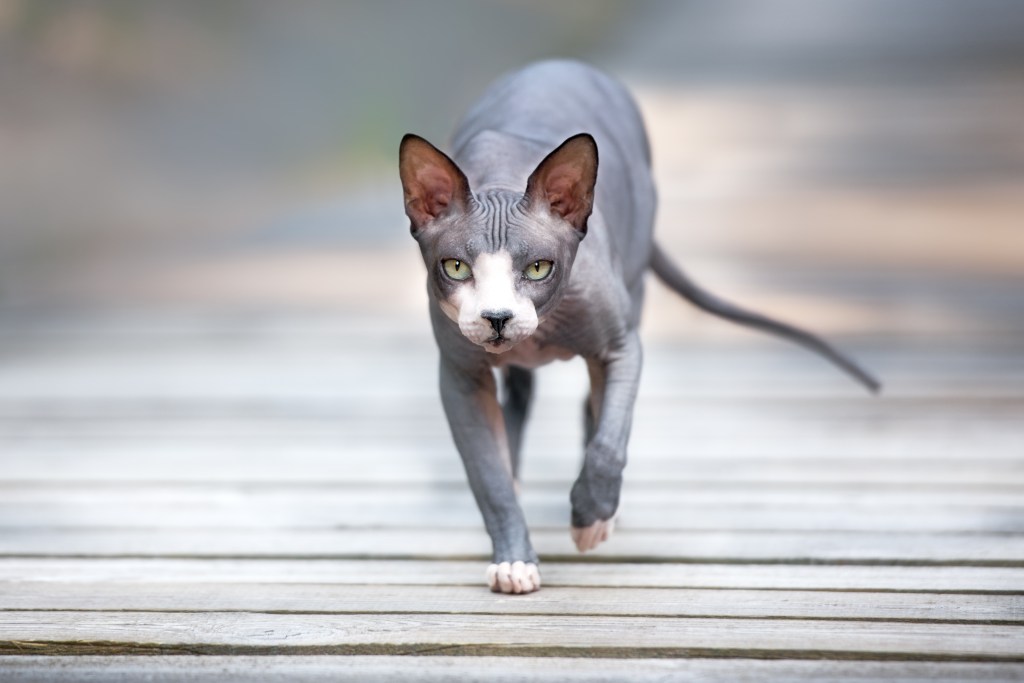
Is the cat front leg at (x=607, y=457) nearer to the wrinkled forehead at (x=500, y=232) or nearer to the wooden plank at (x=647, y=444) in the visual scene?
the wrinkled forehead at (x=500, y=232)

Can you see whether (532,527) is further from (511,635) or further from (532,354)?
(511,635)

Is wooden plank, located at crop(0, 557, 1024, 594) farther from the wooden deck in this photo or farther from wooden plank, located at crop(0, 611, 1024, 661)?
wooden plank, located at crop(0, 611, 1024, 661)

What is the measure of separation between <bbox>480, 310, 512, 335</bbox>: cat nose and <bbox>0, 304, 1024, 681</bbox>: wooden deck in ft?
1.67

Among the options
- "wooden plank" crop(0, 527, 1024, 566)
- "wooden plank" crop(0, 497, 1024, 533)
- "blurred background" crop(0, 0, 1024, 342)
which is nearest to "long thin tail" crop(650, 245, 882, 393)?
"wooden plank" crop(0, 497, 1024, 533)

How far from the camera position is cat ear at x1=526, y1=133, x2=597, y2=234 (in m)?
2.33

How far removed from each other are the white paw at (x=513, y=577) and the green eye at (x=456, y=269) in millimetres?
552

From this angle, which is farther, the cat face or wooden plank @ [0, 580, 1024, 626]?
wooden plank @ [0, 580, 1024, 626]

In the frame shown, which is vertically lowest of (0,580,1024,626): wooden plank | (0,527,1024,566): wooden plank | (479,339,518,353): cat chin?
(0,527,1024,566): wooden plank

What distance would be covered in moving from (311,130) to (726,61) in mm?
2829

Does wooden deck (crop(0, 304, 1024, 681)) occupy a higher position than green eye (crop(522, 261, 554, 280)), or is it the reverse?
green eye (crop(522, 261, 554, 280))

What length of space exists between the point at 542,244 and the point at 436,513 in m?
0.98

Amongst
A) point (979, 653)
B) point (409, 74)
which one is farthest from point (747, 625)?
point (409, 74)

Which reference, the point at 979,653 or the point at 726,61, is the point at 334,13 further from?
the point at 979,653

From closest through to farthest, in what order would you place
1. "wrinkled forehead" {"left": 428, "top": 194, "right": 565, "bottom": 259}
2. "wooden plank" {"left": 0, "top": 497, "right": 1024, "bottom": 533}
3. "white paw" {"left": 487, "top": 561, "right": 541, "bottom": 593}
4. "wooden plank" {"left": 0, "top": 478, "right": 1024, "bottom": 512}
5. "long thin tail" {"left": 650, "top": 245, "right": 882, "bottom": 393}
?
"wrinkled forehead" {"left": 428, "top": 194, "right": 565, "bottom": 259} < "white paw" {"left": 487, "top": 561, "right": 541, "bottom": 593} < "wooden plank" {"left": 0, "top": 497, "right": 1024, "bottom": 533} < "wooden plank" {"left": 0, "top": 478, "right": 1024, "bottom": 512} < "long thin tail" {"left": 650, "top": 245, "right": 882, "bottom": 393}
